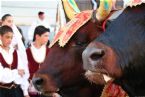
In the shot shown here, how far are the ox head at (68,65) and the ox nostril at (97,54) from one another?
112cm

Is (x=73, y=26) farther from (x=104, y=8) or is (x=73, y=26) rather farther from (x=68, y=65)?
(x=104, y=8)

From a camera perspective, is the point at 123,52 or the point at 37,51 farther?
the point at 37,51

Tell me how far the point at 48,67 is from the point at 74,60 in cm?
24

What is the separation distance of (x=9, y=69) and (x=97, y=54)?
324cm

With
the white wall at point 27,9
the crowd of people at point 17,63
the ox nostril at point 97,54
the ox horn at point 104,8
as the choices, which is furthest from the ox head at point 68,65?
the white wall at point 27,9

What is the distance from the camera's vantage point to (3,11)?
12.0m

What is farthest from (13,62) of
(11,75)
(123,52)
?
(123,52)

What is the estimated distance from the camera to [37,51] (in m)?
6.80

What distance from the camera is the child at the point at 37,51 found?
6691 millimetres

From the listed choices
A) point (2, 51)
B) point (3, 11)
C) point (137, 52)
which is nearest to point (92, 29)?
point (137, 52)

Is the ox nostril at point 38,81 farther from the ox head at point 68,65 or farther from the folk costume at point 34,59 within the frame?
the folk costume at point 34,59

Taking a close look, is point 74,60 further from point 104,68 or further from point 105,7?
point 104,68

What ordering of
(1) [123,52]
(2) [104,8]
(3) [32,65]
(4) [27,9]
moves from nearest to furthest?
(1) [123,52], (2) [104,8], (3) [32,65], (4) [27,9]

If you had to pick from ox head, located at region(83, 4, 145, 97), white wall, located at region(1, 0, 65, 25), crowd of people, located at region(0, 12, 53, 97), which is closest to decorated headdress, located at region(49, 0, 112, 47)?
ox head, located at region(83, 4, 145, 97)
